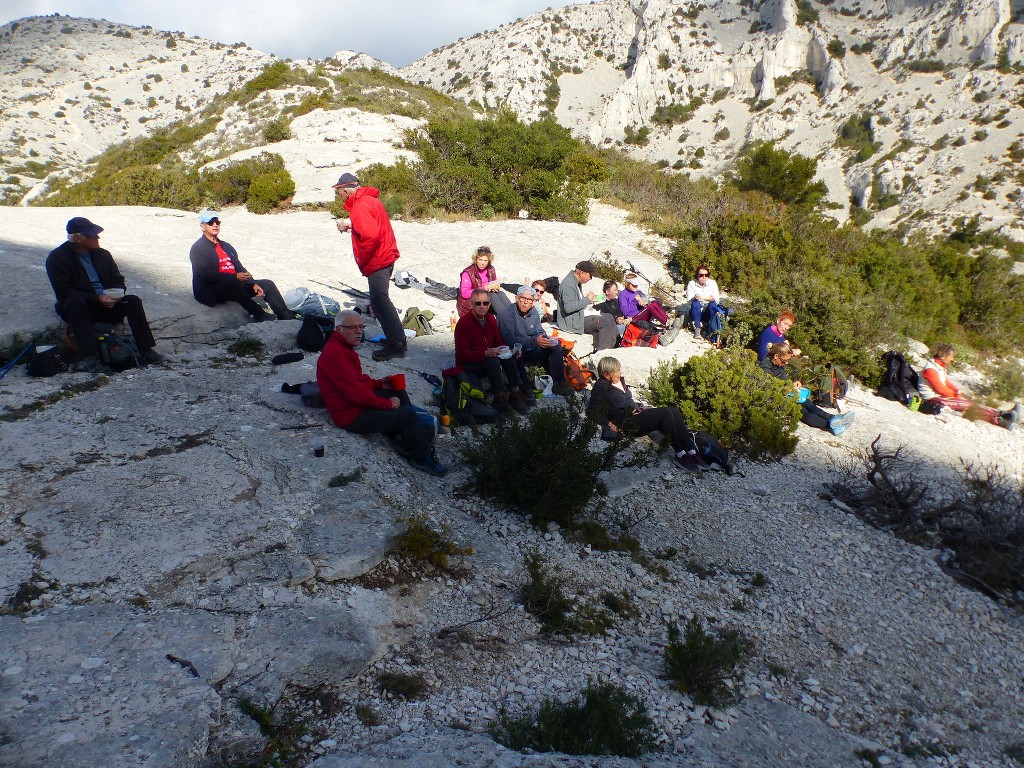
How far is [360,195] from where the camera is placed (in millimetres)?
5984

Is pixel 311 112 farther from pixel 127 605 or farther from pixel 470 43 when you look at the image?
pixel 470 43

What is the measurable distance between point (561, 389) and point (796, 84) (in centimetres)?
5475

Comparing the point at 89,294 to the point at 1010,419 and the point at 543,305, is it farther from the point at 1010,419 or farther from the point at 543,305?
the point at 1010,419

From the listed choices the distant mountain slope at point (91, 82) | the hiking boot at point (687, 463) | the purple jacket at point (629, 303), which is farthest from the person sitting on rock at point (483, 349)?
the distant mountain slope at point (91, 82)

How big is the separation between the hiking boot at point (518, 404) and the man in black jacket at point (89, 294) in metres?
3.64

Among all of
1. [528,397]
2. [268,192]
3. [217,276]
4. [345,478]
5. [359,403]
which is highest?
[268,192]

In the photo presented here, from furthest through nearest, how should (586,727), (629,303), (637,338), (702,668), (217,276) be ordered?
(629,303)
(637,338)
(217,276)
(702,668)
(586,727)

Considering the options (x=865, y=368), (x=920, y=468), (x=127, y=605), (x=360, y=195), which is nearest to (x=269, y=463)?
(x=127, y=605)

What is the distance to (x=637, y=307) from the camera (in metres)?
9.37

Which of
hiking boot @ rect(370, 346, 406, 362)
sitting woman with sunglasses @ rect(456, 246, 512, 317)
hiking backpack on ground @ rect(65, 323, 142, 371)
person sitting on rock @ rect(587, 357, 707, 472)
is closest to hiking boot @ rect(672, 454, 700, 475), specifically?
person sitting on rock @ rect(587, 357, 707, 472)

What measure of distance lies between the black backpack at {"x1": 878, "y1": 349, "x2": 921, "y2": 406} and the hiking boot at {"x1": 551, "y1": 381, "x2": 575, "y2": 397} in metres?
5.49

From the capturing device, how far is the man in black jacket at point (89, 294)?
5223mm

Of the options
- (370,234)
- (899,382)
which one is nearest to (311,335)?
(370,234)

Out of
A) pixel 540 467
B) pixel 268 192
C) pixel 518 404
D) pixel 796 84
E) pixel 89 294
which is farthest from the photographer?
pixel 796 84
